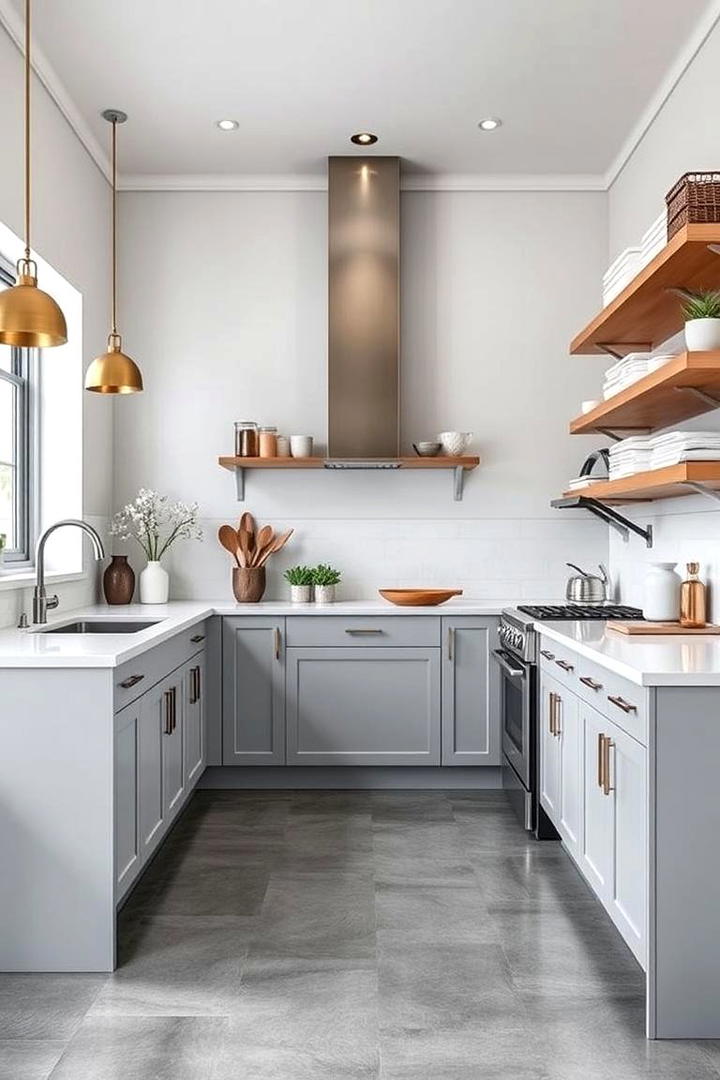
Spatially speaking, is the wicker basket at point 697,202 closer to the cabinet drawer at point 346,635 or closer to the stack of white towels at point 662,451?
the stack of white towels at point 662,451

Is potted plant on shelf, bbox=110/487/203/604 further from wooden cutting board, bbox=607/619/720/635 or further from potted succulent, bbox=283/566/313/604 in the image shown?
wooden cutting board, bbox=607/619/720/635

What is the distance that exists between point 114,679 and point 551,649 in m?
1.62

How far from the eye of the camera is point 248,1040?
7.26 ft

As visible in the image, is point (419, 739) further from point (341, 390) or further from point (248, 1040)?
point (248, 1040)

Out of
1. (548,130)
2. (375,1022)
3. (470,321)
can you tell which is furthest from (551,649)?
(548,130)

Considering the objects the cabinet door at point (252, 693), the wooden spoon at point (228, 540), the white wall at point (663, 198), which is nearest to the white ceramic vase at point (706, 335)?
the white wall at point (663, 198)

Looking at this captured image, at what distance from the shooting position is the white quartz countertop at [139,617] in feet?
8.28

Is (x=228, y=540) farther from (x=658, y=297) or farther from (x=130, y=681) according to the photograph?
(x=658, y=297)

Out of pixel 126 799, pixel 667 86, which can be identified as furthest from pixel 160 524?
pixel 667 86

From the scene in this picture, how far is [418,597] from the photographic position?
4.39 meters

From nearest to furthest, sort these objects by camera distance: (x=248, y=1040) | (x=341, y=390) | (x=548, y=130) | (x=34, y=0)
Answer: (x=248, y=1040)
(x=34, y=0)
(x=548, y=130)
(x=341, y=390)

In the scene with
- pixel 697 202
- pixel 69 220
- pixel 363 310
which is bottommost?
pixel 697 202

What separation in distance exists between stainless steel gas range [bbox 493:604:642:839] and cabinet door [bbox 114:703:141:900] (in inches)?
61.5

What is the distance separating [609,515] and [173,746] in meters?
2.21
